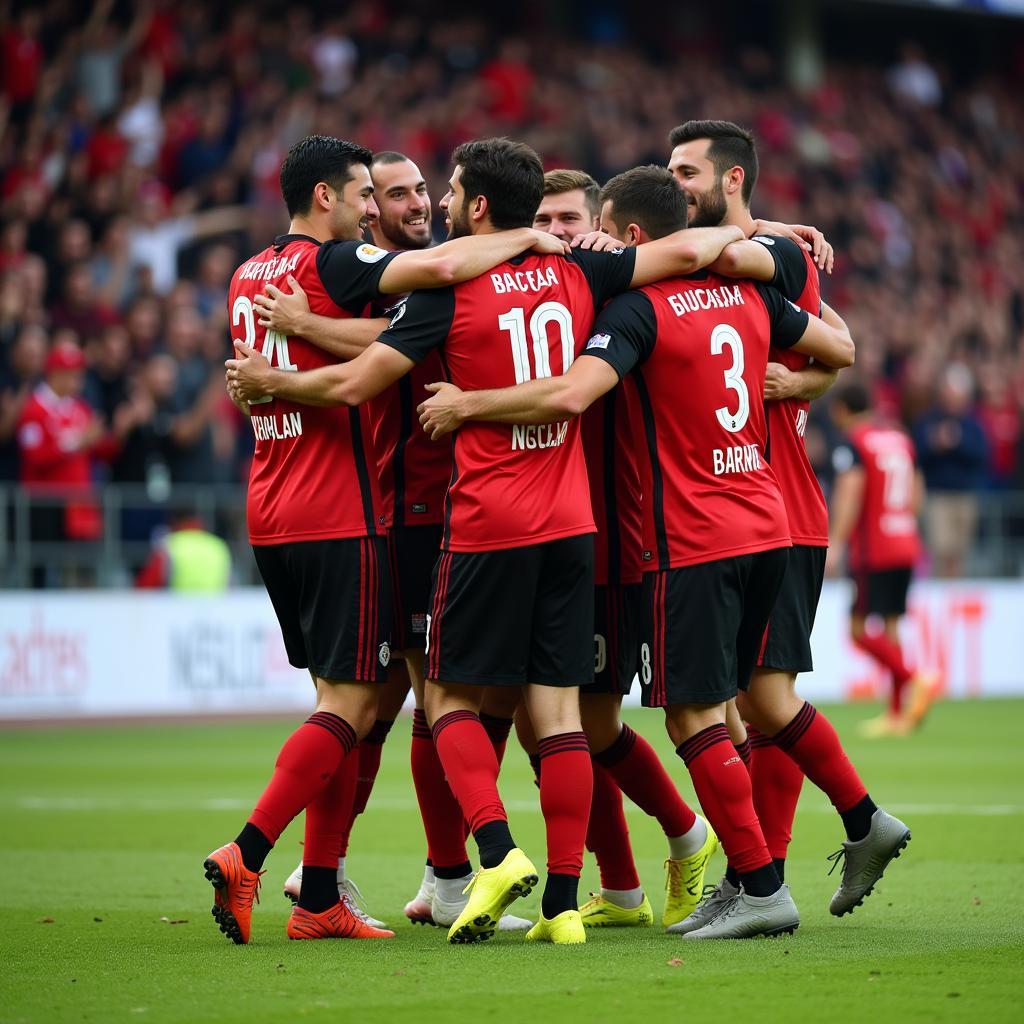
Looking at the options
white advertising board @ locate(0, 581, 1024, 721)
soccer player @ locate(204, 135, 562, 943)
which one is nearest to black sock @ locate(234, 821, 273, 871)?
soccer player @ locate(204, 135, 562, 943)

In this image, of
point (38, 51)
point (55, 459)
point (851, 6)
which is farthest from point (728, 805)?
point (851, 6)

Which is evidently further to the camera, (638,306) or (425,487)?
(425,487)

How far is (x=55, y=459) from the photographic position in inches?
570

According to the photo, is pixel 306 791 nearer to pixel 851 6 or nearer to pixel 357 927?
pixel 357 927

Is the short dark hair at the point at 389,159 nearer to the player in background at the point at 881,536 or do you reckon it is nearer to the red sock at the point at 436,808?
the red sock at the point at 436,808

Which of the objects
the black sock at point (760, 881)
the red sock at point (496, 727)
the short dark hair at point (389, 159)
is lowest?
the black sock at point (760, 881)

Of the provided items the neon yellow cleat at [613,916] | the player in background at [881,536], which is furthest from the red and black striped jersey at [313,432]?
the player in background at [881,536]

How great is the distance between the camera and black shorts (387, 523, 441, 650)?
20.0ft

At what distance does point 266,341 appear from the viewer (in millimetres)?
5848

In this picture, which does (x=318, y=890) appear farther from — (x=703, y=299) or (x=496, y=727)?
(x=703, y=299)

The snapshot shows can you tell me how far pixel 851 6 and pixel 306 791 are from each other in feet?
79.9

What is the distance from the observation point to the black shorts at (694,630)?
5531 millimetres

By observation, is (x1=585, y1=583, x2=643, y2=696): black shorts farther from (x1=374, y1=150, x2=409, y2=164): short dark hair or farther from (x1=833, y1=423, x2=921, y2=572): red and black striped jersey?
(x1=833, y1=423, x2=921, y2=572): red and black striped jersey

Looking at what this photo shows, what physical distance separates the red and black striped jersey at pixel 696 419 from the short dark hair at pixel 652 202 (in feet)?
0.78
